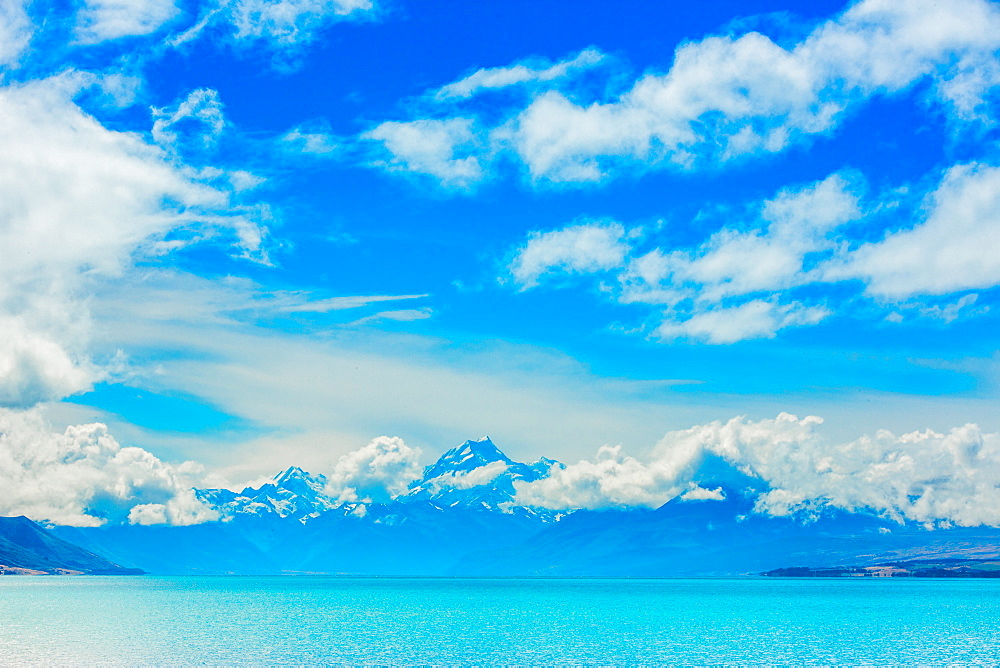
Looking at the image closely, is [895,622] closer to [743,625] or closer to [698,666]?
[743,625]

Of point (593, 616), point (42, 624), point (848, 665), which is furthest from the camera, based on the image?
point (593, 616)

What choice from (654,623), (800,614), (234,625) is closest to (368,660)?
(234,625)

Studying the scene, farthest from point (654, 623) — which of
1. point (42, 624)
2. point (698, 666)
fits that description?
point (42, 624)

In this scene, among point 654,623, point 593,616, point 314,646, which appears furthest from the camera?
point 593,616

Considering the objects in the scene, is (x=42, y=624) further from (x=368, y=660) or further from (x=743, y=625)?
(x=743, y=625)

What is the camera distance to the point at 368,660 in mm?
105000

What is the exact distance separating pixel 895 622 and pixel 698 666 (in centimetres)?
8815

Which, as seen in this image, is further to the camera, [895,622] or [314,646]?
[895,622]

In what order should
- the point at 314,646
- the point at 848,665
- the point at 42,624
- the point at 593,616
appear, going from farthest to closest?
1. the point at 593,616
2. the point at 42,624
3. the point at 314,646
4. the point at 848,665

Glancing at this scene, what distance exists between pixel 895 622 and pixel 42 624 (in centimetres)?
15349

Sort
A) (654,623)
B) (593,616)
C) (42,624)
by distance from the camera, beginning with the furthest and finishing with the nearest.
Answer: (593,616)
(654,623)
(42,624)

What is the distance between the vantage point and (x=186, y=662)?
10275 cm

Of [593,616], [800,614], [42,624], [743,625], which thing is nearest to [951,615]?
[800,614]

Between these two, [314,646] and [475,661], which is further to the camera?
[314,646]
